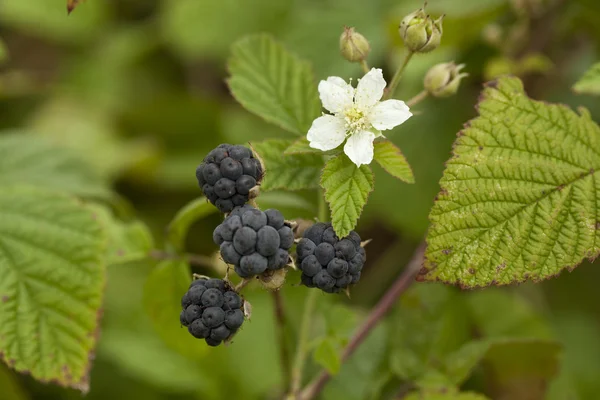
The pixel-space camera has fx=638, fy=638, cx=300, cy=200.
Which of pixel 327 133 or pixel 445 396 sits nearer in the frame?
pixel 327 133

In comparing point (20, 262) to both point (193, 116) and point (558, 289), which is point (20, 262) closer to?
point (193, 116)

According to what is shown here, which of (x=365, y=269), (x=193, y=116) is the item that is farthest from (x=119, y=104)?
(x=365, y=269)

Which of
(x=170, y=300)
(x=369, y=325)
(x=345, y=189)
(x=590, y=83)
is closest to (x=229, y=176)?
(x=345, y=189)

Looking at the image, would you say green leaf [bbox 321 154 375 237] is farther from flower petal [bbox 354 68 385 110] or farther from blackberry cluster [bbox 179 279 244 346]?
blackberry cluster [bbox 179 279 244 346]

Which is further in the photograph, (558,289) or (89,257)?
(558,289)

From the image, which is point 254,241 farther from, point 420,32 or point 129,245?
point 129,245

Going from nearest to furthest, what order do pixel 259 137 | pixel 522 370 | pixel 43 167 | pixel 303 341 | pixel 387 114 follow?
pixel 387 114, pixel 303 341, pixel 522 370, pixel 43 167, pixel 259 137

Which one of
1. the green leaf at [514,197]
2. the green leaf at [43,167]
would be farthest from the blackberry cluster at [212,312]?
the green leaf at [43,167]
